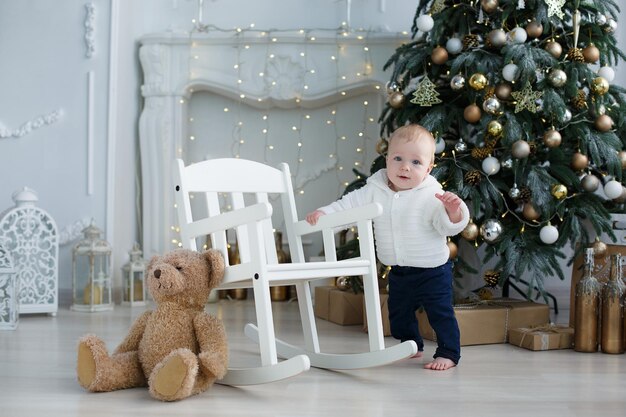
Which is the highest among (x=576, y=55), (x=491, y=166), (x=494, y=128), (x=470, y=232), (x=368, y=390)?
(x=576, y=55)

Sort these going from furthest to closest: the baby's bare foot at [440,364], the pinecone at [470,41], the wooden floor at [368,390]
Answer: the pinecone at [470,41]
the baby's bare foot at [440,364]
the wooden floor at [368,390]

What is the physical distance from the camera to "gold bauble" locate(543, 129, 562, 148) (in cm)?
299

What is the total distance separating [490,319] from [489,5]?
120 cm

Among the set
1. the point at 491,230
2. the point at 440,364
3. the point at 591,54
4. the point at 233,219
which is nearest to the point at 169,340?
the point at 233,219

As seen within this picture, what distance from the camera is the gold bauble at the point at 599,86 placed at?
3080 millimetres

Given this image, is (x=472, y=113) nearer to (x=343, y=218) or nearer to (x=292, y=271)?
(x=343, y=218)

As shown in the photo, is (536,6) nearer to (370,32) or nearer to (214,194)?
(370,32)

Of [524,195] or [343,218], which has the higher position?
[524,195]

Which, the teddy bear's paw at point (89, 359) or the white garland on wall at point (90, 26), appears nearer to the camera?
the teddy bear's paw at point (89, 359)

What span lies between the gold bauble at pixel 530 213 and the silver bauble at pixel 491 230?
0.36ft

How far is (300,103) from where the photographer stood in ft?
14.0

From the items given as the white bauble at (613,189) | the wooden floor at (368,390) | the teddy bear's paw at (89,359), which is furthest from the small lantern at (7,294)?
the white bauble at (613,189)

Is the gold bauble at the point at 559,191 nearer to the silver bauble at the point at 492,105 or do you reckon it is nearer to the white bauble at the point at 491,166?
the white bauble at the point at 491,166

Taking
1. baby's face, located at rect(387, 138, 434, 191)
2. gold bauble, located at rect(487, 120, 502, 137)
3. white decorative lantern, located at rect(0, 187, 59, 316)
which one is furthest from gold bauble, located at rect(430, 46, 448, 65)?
white decorative lantern, located at rect(0, 187, 59, 316)
